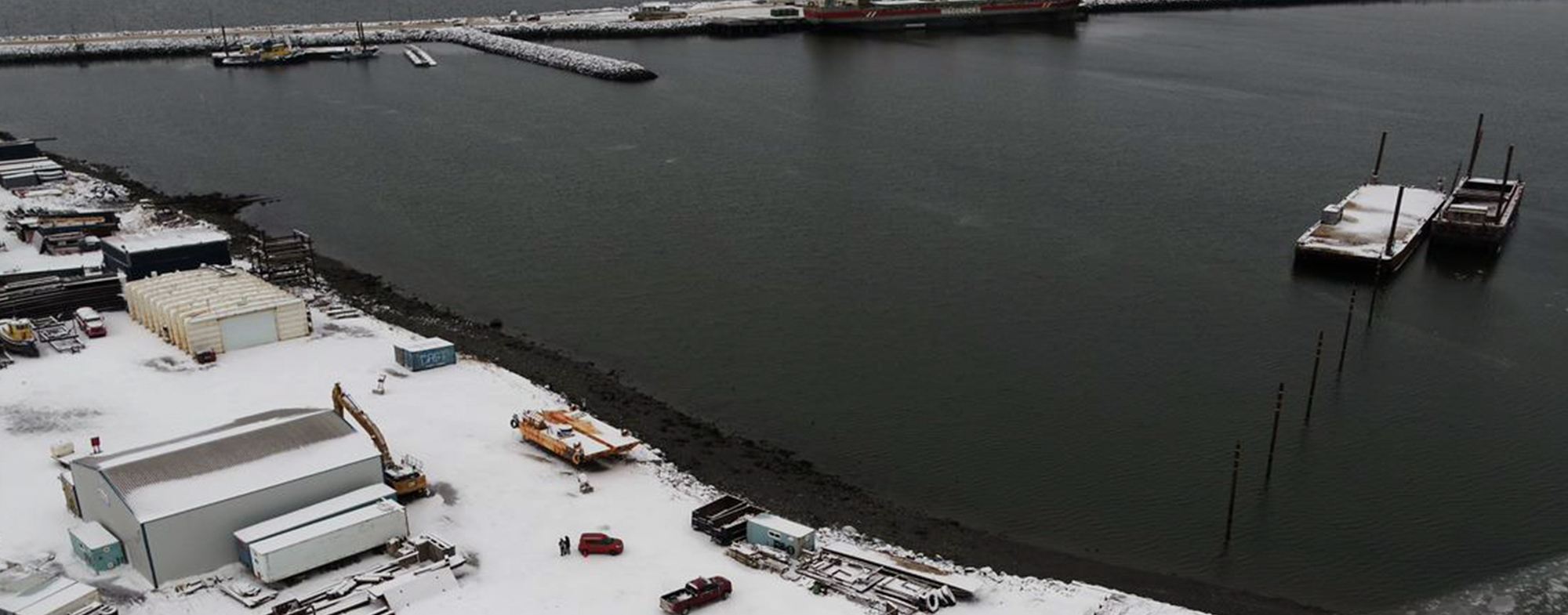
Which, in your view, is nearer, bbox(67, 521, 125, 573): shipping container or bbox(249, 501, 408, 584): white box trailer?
bbox(249, 501, 408, 584): white box trailer

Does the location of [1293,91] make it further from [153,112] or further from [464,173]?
[153,112]

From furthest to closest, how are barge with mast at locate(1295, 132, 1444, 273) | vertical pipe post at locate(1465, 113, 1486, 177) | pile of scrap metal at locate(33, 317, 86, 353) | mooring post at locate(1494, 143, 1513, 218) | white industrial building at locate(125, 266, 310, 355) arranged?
1. vertical pipe post at locate(1465, 113, 1486, 177)
2. mooring post at locate(1494, 143, 1513, 218)
3. barge with mast at locate(1295, 132, 1444, 273)
4. pile of scrap metal at locate(33, 317, 86, 353)
5. white industrial building at locate(125, 266, 310, 355)

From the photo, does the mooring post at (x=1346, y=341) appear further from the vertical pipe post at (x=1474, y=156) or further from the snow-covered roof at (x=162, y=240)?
the snow-covered roof at (x=162, y=240)

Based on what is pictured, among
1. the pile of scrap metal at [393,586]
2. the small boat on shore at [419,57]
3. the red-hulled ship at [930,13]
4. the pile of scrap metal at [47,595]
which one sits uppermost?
the red-hulled ship at [930,13]

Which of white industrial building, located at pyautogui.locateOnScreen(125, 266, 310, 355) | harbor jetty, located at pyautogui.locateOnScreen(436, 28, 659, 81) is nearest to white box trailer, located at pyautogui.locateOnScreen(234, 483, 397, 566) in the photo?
white industrial building, located at pyautogui.locateOnScreen(125, 266, 310, 355)

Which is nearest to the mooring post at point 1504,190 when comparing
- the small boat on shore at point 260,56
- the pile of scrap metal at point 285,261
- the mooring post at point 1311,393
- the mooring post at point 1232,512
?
the mooring post at point 1311,393

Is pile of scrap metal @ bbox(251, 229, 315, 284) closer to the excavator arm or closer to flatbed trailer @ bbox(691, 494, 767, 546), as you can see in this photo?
the excavator arm

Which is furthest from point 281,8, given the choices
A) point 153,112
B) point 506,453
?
point 506,453
